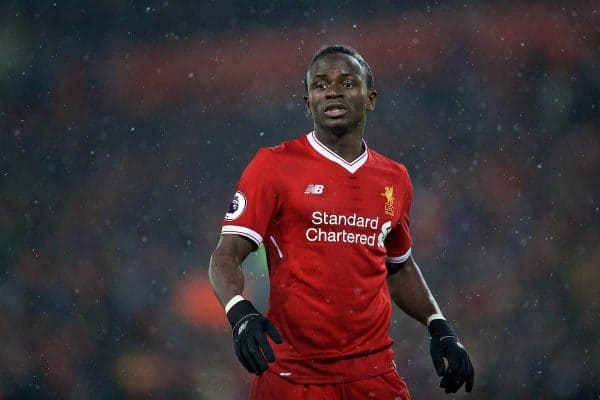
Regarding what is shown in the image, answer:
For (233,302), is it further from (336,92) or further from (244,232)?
(336,92)

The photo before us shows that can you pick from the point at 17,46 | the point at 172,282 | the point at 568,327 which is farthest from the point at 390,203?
the point at 17,46

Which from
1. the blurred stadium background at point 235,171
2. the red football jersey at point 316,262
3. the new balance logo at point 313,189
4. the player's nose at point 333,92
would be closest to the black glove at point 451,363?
the red football jersey at point 316,262

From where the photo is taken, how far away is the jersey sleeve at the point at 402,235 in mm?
3195

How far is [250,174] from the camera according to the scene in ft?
9.46

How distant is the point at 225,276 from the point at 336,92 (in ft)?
2.51

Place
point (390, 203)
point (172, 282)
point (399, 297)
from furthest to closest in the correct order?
point (172, 282), point (399, 297), point (390, 203)

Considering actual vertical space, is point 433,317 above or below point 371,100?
below

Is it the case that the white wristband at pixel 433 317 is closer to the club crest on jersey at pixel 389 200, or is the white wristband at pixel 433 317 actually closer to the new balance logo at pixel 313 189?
the club crest on jersey at pixel 389 200

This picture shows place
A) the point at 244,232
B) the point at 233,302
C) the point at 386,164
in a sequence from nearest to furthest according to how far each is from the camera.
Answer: the point at 233,302 < the point at 244,232 < the point at 386,164

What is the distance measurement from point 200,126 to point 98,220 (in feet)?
3.75

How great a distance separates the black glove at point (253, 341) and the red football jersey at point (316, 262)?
13.5 inches

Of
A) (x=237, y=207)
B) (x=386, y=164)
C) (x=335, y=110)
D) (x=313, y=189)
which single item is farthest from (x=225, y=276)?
(x=386, y=164)

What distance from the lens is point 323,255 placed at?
9.37 ft

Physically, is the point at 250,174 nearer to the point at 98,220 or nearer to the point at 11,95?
Result: the point at 98,220
